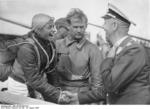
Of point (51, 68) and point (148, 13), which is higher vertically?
point (148, 13)

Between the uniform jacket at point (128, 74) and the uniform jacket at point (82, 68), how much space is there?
215 mm

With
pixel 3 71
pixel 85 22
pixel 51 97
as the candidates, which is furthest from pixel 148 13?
pixel 3 71

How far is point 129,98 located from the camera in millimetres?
1066

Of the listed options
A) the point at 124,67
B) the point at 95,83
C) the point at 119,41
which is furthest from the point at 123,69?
the point at 95,83

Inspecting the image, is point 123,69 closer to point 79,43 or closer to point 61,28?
point 79,43

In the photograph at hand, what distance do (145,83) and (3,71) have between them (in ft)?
2.04

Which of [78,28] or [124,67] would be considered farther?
[78,28]

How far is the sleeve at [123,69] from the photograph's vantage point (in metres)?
1.00

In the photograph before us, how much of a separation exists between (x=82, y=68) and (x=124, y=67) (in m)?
0.31

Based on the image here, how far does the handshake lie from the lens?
1.28 metres

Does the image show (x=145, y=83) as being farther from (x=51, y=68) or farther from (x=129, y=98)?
(x=51, y=68)

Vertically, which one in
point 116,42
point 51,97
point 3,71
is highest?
point 116,42

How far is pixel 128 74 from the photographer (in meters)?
1.00

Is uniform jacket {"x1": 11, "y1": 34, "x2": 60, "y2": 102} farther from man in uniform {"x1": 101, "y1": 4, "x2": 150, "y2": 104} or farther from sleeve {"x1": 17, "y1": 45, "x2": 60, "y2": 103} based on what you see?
man in uniform {"x1": 101, "y1": 4, "x2": 150, "y2": 104}
